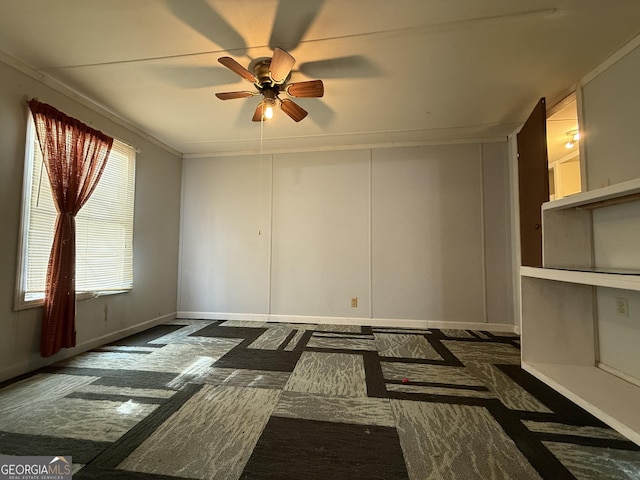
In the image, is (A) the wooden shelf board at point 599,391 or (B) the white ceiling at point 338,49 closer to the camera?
(A) the wooden shelf board at point 599,391

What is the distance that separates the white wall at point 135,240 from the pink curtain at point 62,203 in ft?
0.38

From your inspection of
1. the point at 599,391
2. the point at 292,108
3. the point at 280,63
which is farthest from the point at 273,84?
the point at 599,391

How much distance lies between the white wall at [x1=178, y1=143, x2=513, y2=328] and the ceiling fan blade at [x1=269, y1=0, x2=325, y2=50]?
194cm

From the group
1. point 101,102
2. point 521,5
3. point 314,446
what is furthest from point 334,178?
point 314,446

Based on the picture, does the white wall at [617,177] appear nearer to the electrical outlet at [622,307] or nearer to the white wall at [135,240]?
the electrical outlet at [622,307]

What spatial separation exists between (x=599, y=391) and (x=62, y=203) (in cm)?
435

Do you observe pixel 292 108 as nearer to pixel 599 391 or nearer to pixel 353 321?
pixel 353 321

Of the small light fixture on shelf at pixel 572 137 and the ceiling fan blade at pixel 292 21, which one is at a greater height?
the ceiling fan blade at pixel 292 21

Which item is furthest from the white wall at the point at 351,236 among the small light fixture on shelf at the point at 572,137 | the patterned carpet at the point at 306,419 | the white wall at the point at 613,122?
the white wall at the point at 613,122

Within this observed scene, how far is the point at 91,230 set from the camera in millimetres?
2650

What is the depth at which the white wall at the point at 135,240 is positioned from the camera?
6.54 feet

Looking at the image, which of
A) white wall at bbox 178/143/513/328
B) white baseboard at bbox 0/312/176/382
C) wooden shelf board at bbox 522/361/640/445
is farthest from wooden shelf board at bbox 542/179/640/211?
white baseboard at bbox 0/312/176/382

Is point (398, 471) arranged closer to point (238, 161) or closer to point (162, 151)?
point (238, 161)

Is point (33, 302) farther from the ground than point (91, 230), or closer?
closer
